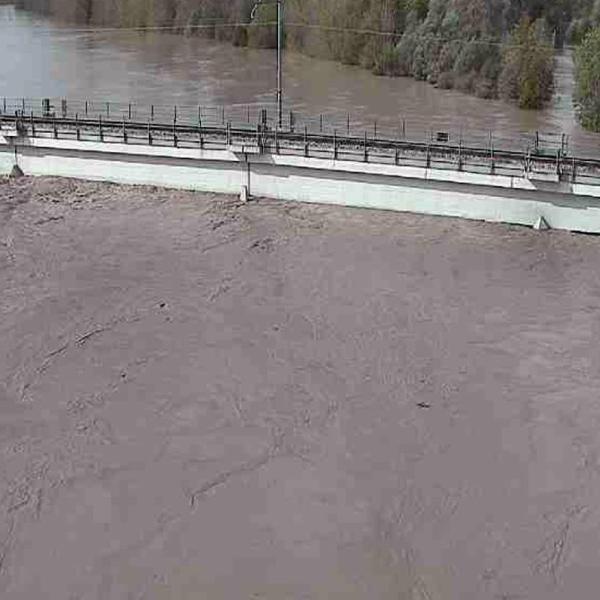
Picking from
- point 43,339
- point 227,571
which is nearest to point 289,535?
point 227,571

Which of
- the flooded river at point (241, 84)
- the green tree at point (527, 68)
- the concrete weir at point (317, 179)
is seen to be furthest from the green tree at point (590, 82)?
the concrete weir at point (317, 179)

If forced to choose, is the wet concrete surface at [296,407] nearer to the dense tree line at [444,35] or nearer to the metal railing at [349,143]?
the metal railing at [349,143]

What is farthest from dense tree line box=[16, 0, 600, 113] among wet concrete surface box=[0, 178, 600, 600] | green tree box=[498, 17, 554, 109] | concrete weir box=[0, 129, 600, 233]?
wet concrete surface box=[0, 178, 600, 600]

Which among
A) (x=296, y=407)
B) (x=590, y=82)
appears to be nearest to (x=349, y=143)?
(x=296, y=407)

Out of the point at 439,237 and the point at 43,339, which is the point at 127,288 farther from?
the point at 439,237

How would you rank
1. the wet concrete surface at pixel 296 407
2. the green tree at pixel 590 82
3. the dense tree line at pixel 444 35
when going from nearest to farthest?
the wet concrete surface at pixel 296 407 < the green tree at pixel 590 82 < the dense tree line at pixel 444 35

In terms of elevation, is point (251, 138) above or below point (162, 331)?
above
